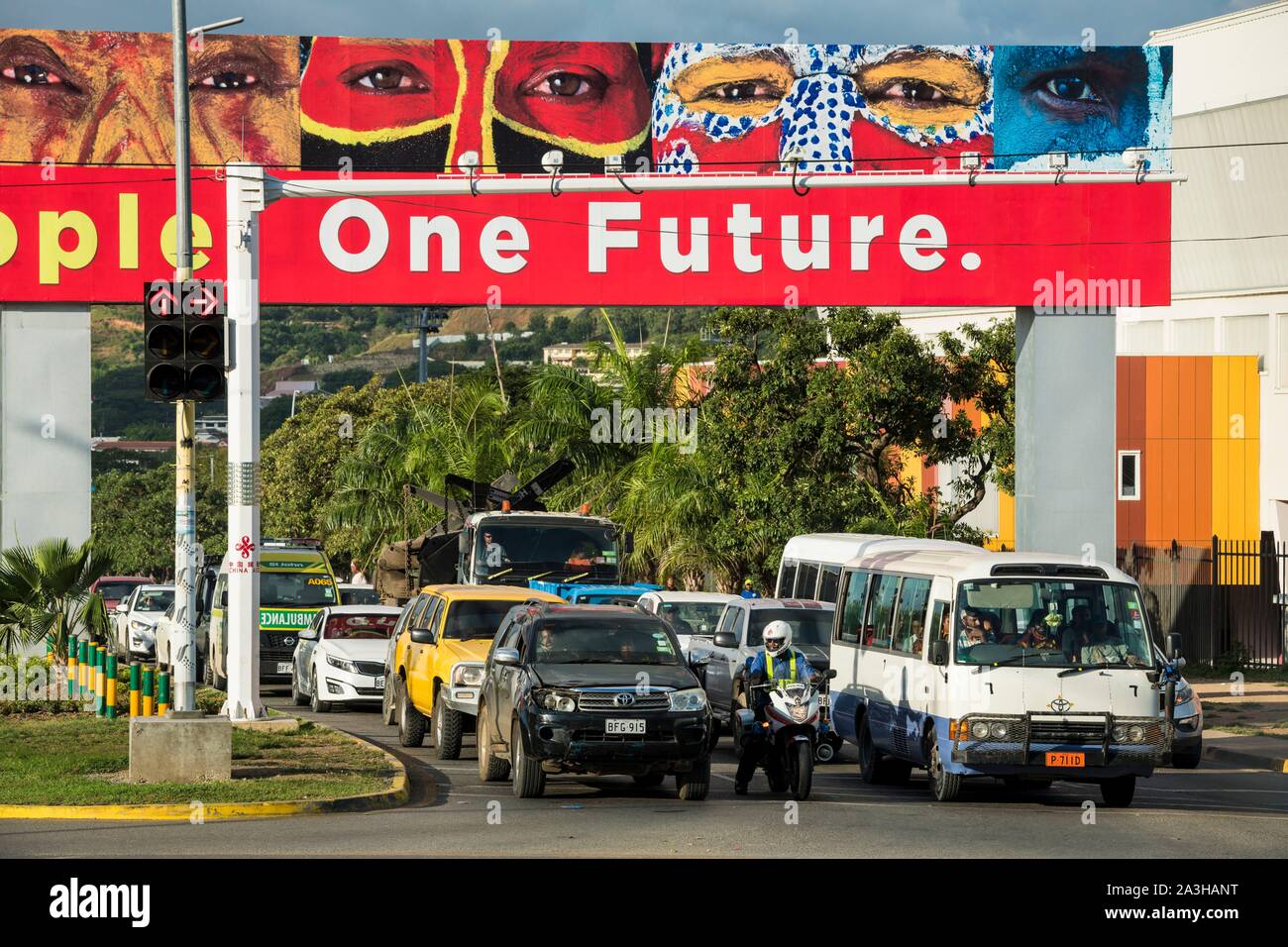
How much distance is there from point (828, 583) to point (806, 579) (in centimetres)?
98

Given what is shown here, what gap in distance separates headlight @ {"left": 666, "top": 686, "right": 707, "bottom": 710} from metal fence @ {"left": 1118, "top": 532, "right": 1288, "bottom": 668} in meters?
20.8

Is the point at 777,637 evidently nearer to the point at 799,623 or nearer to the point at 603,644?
the point at 603,644

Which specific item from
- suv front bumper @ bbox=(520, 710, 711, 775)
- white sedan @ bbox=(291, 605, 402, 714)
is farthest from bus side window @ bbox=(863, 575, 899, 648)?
white sedan @ bbox=(291, 605, 402, 714)

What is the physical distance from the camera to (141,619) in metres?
38.4

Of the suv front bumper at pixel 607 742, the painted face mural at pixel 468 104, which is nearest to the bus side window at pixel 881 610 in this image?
the suv front bumper at pixel 607 742

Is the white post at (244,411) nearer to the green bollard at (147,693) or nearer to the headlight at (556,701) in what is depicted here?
the green bollard at (147,693)

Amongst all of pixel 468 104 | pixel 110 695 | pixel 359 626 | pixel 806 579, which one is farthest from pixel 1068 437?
pixel 110 695

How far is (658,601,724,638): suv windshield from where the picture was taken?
2777 cm

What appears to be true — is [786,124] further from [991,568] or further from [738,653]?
[991,568]

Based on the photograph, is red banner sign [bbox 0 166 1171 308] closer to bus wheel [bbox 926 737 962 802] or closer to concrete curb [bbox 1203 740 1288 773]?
concrete curb [bbox 1203 740 1288 773]

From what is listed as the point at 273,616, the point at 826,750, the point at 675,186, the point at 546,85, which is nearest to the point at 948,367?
the point at 546,85

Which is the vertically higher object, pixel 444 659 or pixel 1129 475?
pixel 1129 475

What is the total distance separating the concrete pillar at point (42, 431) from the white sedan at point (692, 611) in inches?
360

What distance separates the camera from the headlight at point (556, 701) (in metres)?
16.5
